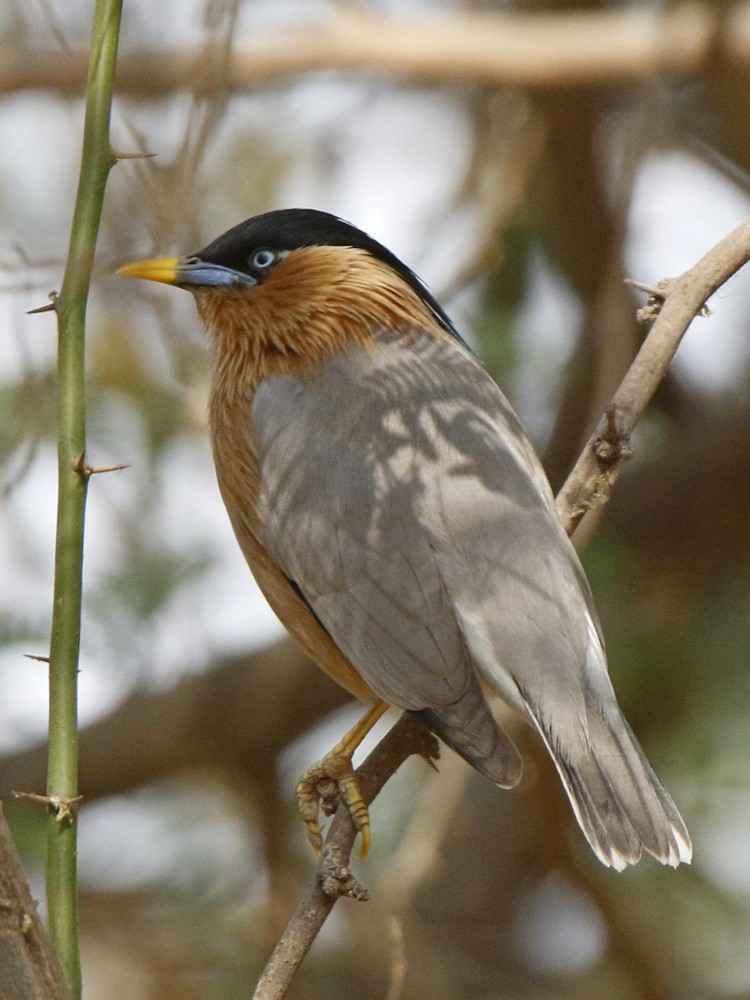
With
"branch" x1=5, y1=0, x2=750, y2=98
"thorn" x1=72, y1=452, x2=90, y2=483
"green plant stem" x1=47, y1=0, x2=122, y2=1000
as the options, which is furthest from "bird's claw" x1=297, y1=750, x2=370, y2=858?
"branch" x1=5, y1=0, x2=750, y2=98

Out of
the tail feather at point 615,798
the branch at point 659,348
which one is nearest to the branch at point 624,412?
the branch at point 659,348

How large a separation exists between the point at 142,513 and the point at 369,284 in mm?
2109

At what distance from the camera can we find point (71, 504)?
7.44 ft

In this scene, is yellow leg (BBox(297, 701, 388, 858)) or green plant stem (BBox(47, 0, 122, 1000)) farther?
yellow leg (BBox(297, 701, 388, 858))

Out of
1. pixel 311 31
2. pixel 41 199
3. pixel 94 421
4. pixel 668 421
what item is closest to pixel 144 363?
pixel 94 421

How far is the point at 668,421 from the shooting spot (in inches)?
266

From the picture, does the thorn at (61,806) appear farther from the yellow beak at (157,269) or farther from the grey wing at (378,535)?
the yellow beak at (157,269)

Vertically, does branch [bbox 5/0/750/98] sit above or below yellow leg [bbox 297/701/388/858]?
above

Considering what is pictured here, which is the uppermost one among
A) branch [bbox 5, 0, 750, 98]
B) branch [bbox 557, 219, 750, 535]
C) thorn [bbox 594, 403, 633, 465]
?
branch [bbox 5, 0, 750, 98]

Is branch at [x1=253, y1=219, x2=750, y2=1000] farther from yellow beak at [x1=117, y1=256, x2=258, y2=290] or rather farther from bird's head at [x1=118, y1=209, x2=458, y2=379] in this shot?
yellow beak at [x1=117, y1=256, x2=258, y2=290]

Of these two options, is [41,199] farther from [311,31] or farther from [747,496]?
[747,496]

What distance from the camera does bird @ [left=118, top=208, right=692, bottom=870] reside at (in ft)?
10.7

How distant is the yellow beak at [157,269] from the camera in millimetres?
3977

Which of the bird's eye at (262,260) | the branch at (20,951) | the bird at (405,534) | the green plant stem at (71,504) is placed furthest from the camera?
the bird's eye at (262,260)
